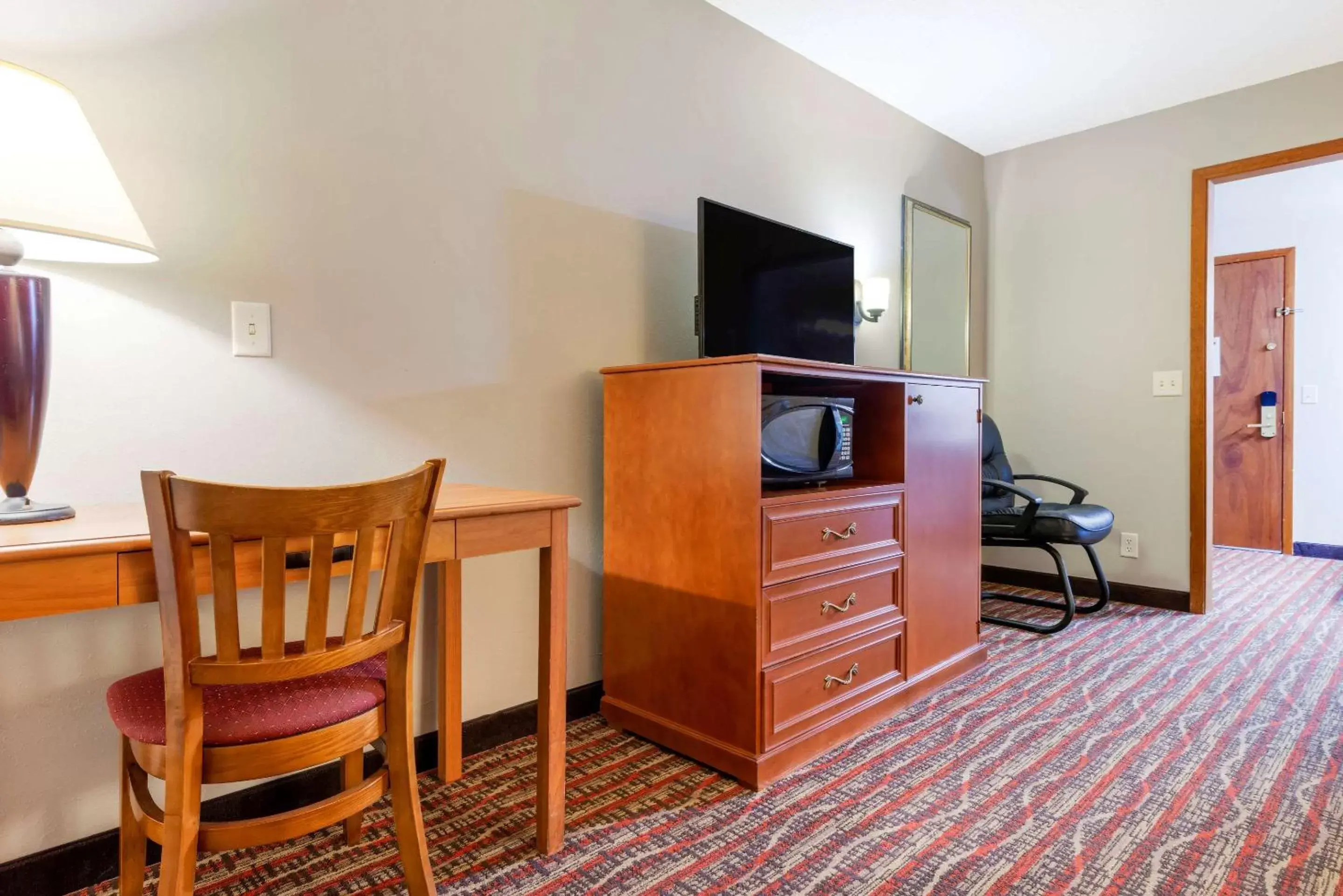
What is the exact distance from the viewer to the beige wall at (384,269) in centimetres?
142

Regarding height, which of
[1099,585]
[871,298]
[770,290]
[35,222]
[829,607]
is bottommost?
[1099,585]

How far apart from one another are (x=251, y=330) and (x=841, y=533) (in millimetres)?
1532

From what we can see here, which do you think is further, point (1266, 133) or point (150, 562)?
point (1266, 133)

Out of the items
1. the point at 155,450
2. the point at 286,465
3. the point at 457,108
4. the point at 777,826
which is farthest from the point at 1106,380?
the point at 155,450

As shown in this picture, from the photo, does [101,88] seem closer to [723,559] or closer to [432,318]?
[432,318]

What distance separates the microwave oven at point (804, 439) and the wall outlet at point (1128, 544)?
2156 mm

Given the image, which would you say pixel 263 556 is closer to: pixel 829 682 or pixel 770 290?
pixel 829 682

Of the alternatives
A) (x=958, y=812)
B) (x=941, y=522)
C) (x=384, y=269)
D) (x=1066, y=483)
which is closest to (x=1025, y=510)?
(x=1066, y=483)

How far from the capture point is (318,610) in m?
1.09

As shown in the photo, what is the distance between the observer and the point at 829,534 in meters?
2.01

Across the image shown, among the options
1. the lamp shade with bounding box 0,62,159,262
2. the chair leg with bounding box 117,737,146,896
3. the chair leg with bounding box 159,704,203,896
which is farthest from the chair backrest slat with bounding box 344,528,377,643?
the lamp shade with bounding box 0,62,159,262

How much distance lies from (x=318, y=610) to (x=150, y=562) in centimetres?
25

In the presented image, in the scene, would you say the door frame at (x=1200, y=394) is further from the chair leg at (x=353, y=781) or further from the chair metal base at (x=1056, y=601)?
the chair leg at (x=353, y=781)

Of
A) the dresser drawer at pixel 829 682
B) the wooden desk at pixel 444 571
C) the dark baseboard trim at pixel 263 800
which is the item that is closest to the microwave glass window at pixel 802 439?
the dresser drawer at pixel 829 682
